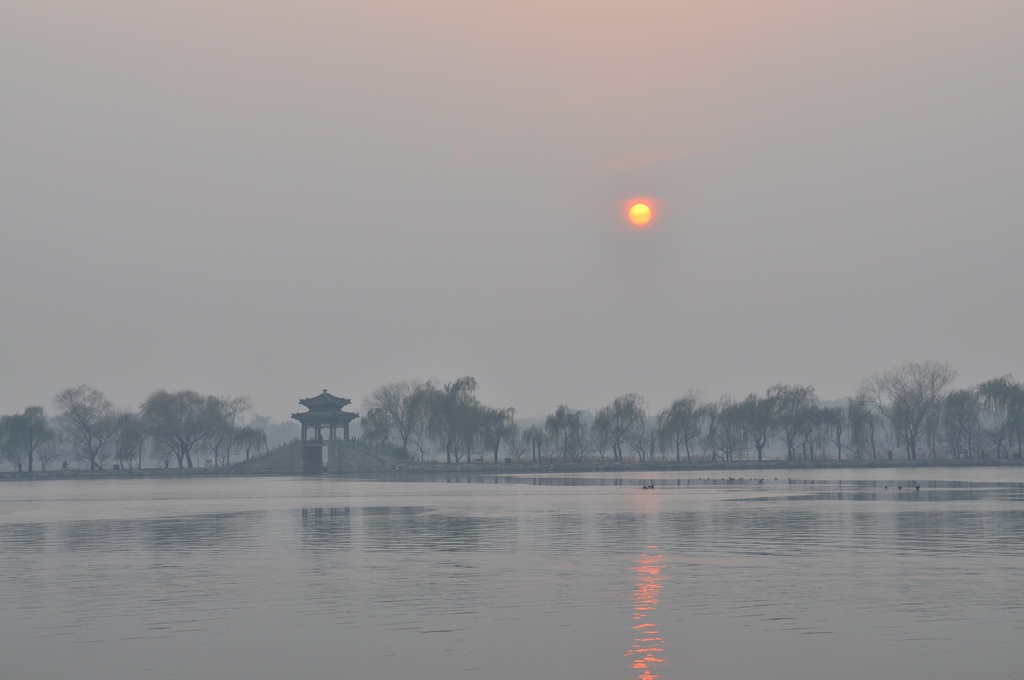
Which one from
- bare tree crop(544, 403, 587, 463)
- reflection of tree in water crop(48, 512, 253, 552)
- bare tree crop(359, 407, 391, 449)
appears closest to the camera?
reflection of tree in water crop(48, 512, 253, 552)

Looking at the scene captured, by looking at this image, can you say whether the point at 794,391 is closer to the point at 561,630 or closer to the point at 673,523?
the point at 673,523

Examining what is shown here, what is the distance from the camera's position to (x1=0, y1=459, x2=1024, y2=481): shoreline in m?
103

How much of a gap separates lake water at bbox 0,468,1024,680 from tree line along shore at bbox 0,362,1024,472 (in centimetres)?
7206

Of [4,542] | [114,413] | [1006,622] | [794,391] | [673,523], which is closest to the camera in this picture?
[1006,622]

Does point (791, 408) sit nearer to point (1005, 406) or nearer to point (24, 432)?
point (1005, 406)

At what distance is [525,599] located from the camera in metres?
18.6

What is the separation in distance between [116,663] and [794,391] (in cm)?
9843

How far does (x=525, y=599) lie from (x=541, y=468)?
89826 millimetres

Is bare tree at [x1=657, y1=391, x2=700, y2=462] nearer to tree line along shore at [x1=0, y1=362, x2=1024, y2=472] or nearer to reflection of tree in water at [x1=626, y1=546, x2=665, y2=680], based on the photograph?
tree line along shore at [x1=0, y1=362, x2=1024, y2=472]

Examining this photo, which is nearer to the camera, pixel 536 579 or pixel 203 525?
pixel 536 579

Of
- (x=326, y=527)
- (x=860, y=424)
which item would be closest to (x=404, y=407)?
(x=860, y=424)

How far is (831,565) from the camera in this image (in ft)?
72.5

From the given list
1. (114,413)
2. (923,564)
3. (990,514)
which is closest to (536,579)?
(923,564)

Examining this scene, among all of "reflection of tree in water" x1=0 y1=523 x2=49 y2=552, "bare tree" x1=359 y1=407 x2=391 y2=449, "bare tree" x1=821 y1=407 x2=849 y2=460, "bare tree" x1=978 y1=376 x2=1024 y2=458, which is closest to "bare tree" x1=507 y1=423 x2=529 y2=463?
"bare tree" x1=359 y1=407 x2=391 y2=449
